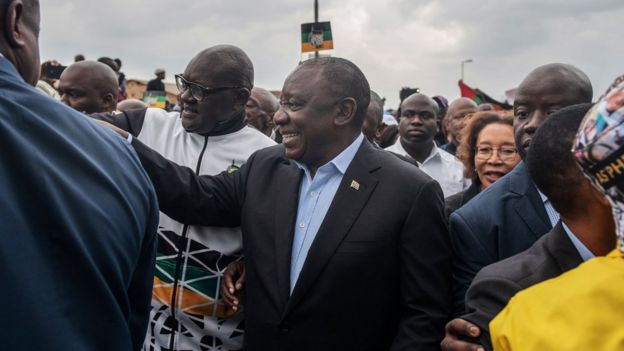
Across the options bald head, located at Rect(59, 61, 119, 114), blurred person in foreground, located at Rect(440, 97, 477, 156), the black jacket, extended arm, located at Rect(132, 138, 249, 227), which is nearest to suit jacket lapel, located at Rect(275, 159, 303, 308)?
the black jacket

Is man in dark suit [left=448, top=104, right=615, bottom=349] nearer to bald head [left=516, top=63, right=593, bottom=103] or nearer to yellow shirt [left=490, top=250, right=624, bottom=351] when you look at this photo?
yellow shirt [left=490, top=250, right=624, bottom=351]

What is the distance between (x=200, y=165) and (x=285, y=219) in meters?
0.74

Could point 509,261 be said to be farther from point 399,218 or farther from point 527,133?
point 527,133

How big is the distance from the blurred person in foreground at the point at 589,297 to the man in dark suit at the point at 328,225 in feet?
4.14

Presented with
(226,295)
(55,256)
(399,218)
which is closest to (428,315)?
(399,218)

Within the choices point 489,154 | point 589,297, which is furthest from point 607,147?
point 489,154

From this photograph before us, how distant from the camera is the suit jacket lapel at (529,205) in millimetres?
2658

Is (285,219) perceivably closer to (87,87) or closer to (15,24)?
(15,24)

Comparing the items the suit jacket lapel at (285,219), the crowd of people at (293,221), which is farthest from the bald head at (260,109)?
the suit jacket lapel at (285,219)

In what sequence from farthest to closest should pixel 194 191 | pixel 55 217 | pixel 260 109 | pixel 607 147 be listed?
1. pixel 260 109
2. pixel 194 191
3. pixel 55 217
4. pixel 607 147

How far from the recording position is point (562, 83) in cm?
311

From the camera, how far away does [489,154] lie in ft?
13.3

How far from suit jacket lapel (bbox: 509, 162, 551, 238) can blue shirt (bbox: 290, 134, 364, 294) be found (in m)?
0.75

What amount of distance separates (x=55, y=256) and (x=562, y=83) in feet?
8.47
